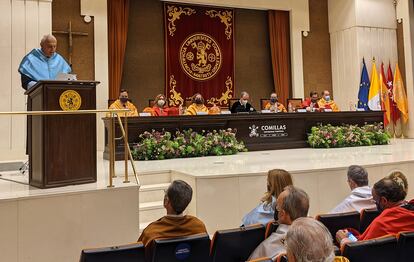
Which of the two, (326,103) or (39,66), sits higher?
(326,103)

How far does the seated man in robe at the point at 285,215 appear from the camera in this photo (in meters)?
2.16

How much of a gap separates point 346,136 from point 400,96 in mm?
4076

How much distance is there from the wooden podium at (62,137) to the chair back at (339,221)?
223cm

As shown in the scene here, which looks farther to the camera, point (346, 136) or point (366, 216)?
point (346, 136)

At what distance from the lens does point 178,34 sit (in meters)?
10.5

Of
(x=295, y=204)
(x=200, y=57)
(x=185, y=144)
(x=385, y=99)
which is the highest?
(x=200, y=57)

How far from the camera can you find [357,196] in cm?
320

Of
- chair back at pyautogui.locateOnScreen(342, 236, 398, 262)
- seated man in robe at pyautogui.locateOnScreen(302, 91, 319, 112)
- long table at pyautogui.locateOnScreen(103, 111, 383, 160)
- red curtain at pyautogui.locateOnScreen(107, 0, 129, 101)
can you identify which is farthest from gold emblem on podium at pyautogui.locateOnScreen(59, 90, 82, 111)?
seated man in robe at pyautogui.locateOnScreen(302, 91, 319, 112)

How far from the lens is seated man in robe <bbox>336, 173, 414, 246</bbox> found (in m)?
2.28

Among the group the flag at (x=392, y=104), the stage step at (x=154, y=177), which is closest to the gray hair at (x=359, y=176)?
the stage step at (x=154, y=177)

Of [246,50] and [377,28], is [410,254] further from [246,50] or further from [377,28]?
[377,28]

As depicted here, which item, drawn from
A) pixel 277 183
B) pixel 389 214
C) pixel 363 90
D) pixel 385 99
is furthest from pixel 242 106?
pixel 389 214

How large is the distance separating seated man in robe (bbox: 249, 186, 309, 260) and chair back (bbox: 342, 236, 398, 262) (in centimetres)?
31

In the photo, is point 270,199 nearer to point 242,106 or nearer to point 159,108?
point 159,108
